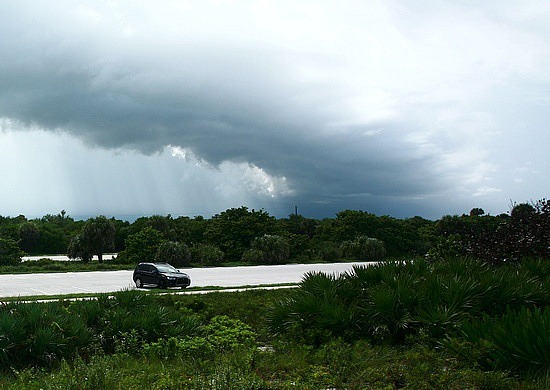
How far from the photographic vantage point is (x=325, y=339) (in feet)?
29.2

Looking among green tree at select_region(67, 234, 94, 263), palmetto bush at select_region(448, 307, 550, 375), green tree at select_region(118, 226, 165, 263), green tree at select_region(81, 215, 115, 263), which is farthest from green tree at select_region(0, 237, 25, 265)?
palmetto bush at select_region(448, 307, 550, 375)

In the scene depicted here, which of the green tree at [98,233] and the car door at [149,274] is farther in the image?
the green tree at [98,233]

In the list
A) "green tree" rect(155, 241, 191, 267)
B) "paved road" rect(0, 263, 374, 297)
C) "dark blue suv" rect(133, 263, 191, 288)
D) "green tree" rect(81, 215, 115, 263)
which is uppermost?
"green tree" rect(81, 215, 115, 263)

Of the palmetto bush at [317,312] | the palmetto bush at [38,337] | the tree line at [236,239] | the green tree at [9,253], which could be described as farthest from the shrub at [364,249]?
the palmetto bush at [38,337]

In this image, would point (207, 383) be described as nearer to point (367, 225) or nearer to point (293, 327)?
point (293, 327)

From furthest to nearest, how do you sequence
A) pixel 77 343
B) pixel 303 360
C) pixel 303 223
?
pixel 303 223
pixel 77 343
pixel 303 360

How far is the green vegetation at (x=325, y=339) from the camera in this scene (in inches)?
246

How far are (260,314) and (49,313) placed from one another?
573 cm

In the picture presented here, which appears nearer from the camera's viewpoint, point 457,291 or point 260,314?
point 457,291

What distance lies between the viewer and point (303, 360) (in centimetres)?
737

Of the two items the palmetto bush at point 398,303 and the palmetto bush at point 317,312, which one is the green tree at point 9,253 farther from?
the palmetto bush at point 398,303

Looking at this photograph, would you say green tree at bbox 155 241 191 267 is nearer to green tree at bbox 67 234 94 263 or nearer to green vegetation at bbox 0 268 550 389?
green tree at bbox 67 234 94 263

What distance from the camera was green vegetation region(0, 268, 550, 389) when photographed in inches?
246

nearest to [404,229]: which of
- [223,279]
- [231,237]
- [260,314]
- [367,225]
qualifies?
[367,225]
